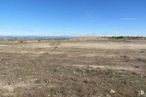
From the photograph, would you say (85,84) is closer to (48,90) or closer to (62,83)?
(62,83)

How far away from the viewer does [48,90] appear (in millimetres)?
8469

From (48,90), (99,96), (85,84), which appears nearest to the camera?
(99,96)

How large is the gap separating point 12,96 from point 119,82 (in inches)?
186

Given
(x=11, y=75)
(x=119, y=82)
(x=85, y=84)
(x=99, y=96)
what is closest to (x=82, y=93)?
(x=99, y=96)

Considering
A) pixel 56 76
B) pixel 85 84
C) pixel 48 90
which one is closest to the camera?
pixel 48 90

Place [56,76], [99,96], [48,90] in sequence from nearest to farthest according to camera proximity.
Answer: [99,96] → [48,90] → [56,76]

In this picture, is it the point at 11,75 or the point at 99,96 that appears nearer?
the point at 99,96

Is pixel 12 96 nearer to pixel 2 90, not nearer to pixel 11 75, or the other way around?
pixel 2 90

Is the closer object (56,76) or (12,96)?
(12,96)

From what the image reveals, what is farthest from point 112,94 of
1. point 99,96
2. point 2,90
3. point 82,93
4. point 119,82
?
point 2,90

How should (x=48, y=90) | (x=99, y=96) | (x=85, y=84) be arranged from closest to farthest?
(x=99, y=96)
(x=48, y=90)
(x=85, y=84)

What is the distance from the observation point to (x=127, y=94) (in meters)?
8.04

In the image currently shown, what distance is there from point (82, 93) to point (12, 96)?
8.50 ft

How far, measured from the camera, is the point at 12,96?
786cm
